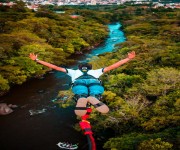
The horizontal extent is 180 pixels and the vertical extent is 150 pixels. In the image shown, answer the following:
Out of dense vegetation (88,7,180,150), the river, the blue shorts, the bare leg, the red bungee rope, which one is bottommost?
the river

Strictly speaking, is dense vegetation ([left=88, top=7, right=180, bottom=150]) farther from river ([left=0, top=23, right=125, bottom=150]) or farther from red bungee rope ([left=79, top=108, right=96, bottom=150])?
red bungee rope ([left=79, top=108, right=96, bottom=150])

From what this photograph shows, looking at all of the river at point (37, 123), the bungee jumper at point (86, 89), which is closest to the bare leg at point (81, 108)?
the bungee jumper at point (86, 89)

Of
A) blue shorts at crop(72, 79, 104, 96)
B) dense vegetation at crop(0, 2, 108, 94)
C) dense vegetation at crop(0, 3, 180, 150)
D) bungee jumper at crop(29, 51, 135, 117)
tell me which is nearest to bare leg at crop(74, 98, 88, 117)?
bungee jumper at crop(29, 51, 135, 117)

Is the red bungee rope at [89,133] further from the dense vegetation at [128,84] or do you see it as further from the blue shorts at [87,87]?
the dense vegetation at [128,84]

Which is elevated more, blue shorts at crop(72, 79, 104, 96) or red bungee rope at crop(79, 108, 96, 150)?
blue shorts at crop(72, 79, 104, 96)

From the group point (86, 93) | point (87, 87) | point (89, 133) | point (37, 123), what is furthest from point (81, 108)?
point (37, 123)

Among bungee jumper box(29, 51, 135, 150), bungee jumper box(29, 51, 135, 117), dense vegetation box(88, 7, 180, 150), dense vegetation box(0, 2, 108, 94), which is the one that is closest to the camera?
bungee jumper box(29, 51, 135, 150)
